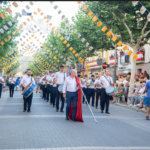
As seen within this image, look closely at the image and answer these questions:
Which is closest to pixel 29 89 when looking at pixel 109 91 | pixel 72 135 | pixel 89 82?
pixel 109 91

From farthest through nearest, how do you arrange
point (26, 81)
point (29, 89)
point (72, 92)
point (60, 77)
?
1. point (60, 77)
2. point (26, 81)
3. point (29, 89)
4. point (72, 92)

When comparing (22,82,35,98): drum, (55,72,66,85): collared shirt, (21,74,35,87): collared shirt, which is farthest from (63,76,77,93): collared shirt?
(21,74,35,87): collared shirt

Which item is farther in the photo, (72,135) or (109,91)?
(109,91)

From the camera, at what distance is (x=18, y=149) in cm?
577

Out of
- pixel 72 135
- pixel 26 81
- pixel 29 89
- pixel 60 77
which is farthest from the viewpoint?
pixel 60 77

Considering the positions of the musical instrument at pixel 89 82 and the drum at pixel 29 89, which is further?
the musical instrument at pixel 89 82

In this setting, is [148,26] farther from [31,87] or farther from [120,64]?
[120,64]

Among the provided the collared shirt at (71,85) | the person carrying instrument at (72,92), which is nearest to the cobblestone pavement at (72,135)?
the person carrying instrument at (72,92)

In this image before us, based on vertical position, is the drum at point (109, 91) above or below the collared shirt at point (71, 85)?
below

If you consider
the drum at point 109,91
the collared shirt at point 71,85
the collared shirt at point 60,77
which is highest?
the collared shirt at point 60,77

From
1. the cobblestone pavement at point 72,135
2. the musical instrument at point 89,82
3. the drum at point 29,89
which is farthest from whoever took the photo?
the musical instrument at point 89,82

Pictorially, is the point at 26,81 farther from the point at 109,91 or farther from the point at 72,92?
the point at 109,91

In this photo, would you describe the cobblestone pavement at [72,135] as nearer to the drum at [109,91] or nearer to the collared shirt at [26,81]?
the collared shirt at [26,81]

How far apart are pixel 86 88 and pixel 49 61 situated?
4032cm
